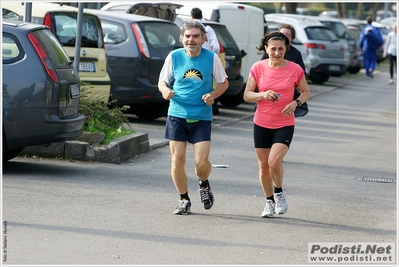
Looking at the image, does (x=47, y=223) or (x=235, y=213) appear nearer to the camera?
(x=47, y=223)

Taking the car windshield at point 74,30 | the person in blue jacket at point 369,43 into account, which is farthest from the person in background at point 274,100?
the person in blue jacket at point 369,43

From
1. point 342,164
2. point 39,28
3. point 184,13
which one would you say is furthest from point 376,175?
point 184,13

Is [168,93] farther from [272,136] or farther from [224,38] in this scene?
[224,38]

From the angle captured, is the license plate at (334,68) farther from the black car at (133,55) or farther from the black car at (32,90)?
the black car at (32,90)

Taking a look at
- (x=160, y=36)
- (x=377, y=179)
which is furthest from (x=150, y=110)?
(x=377, y=179)

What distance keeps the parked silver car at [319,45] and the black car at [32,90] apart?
57.2 ft

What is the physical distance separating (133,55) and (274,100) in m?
7.14

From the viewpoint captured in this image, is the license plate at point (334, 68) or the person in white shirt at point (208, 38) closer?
the person in white shirt at point (208, 38)

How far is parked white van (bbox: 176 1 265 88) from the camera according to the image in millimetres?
19359

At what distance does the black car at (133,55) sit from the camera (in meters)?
14.5

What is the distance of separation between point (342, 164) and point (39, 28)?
4424mm

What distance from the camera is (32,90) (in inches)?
364

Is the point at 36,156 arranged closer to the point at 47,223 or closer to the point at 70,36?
the point at 70,36

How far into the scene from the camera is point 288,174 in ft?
35.7
